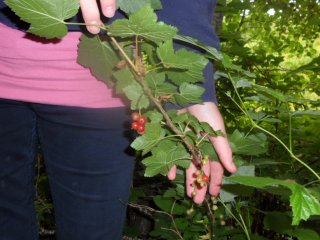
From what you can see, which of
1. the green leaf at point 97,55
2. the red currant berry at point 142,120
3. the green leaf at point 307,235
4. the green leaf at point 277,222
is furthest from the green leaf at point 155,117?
the green leaf at point 277,222

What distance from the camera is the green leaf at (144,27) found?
0.51 metres

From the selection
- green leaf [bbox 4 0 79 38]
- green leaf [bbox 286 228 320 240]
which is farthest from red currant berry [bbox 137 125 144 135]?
green leaf [bbox 286 228 320 240]

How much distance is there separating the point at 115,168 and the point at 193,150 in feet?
1.05

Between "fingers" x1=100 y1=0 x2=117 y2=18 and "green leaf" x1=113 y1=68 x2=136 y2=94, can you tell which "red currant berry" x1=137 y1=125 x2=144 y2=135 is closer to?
"green leaf" x1=113 y1=68 x2=136 y2=94

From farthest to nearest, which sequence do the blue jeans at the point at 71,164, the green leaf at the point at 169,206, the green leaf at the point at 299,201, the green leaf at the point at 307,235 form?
1. the green leaf at the point at 169,206
2. the green leaf at the point at 307,235
3. the blue jeans at the point at 71,164
4. the green leaf at the point at 299,201

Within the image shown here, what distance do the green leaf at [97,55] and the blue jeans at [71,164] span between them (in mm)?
201

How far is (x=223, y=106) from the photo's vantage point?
7.01 ft

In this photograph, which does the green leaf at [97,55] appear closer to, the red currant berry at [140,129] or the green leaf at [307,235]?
the red currant berry at [140,129]

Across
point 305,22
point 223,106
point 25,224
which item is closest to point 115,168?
point 25,224

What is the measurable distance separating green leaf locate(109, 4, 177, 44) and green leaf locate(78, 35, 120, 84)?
134 mm

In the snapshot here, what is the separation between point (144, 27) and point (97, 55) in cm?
19

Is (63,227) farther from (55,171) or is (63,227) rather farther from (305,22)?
(305,22)

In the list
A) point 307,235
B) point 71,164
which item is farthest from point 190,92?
point 307,235

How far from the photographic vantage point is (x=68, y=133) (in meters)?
0.95
